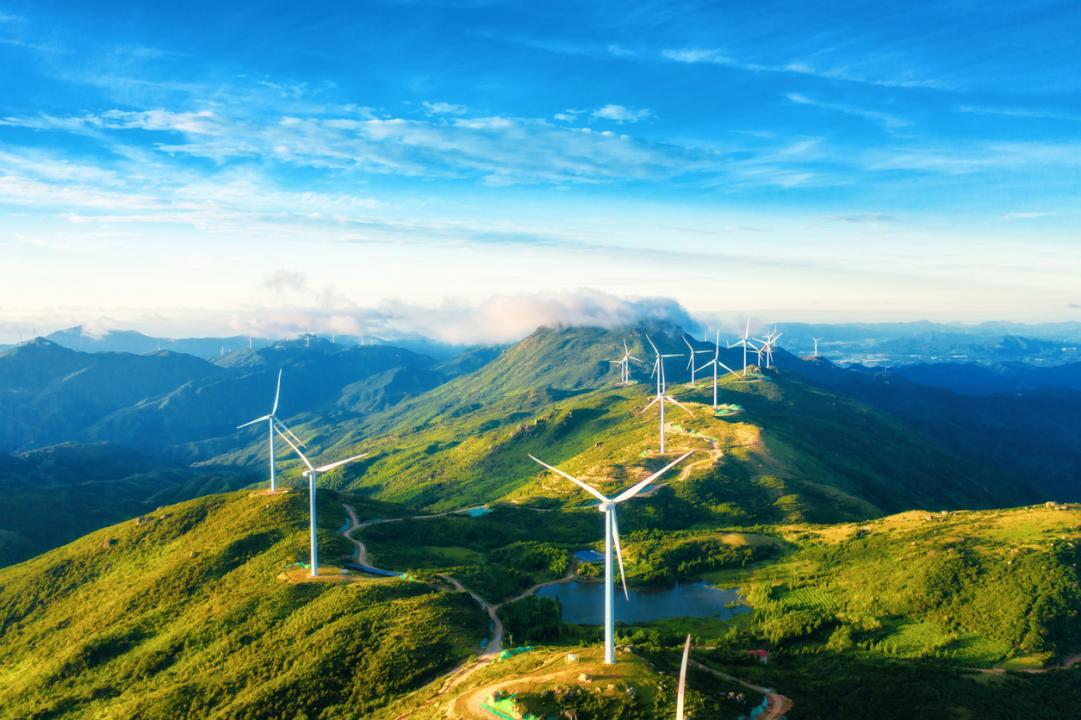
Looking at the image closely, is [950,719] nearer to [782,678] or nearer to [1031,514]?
[782,678]

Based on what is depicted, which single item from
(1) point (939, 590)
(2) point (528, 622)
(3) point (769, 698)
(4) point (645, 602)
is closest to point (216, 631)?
(2) point (528, 622)

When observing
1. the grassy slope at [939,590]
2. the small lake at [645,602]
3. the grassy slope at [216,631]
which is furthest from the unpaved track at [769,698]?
the small lake at [645,602]

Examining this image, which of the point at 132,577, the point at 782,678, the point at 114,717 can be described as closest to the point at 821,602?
the point at 782,678

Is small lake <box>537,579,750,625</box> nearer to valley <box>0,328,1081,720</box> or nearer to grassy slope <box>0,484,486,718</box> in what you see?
valley <box>0,328,1081,720</box>

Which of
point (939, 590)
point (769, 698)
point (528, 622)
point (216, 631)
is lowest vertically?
point (216, 631)

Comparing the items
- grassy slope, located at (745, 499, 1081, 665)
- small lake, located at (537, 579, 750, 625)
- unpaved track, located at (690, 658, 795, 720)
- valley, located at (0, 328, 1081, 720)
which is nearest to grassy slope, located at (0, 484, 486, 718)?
valley, located at (0, 328, 1081, 720)

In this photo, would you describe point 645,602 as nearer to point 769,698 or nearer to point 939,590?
point 939,590
